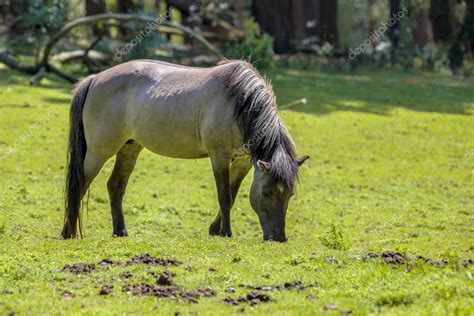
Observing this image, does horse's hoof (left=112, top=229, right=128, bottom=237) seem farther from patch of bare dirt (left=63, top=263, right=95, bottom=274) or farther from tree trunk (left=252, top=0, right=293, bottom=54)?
tree trunk (left=252, top=0, right=293, bottom=54)

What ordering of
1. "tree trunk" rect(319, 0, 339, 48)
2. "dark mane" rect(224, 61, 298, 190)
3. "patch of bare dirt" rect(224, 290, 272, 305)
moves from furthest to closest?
1. "tree trunk" rect(319, 0, 339, 48)
2. "dark mane" rect(224, 61, 298, 190)
3. "patch of bare dirt" rect(224, 290, 272, 305)

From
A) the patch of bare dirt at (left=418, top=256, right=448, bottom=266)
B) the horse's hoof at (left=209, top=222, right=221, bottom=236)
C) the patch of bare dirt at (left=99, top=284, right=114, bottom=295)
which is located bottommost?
the horse's hoof at (left=209, top=222, right=221, bottom=236)

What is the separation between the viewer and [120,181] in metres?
12.5

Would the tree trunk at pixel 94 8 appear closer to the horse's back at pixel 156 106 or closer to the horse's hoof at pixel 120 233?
the horse's back at pixel 156 106

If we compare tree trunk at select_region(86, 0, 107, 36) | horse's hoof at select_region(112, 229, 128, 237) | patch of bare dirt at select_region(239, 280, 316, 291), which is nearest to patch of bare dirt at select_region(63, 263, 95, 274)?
patch of bare dirt at select_region(239, 280, 316, 291)

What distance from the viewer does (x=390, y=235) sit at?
44.3 ft

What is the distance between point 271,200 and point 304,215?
162 inches

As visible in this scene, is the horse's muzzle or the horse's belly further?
the horse's belly

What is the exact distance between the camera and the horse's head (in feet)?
35.1

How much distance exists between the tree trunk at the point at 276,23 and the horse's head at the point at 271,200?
23.9m

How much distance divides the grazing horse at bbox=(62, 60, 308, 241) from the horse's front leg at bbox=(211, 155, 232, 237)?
1 centimetres

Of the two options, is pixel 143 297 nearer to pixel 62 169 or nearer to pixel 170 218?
pixel 170 218

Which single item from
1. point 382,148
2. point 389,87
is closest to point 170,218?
point 382,148

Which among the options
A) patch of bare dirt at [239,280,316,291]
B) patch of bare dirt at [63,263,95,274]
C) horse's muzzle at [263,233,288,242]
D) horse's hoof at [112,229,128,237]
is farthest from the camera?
horse's hoof at [112,229,128,237]
